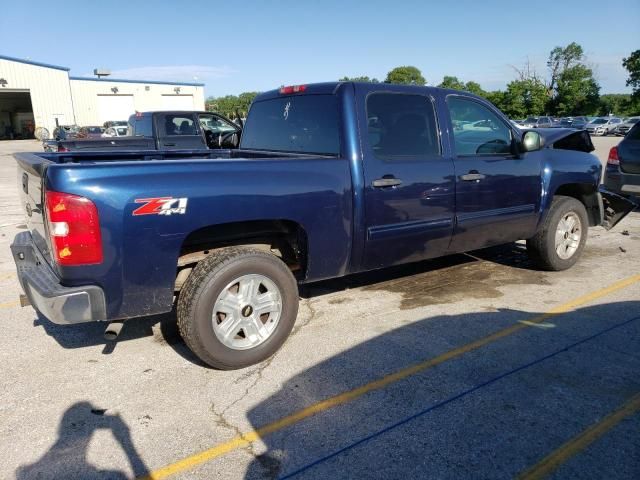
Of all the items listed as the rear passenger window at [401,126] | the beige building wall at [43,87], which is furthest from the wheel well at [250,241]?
the beige building wall at [43,87]

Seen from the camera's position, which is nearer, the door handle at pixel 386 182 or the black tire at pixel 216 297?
the black tire at pixel 216 297

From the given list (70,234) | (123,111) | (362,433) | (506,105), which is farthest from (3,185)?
(506,105)

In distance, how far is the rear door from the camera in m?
10.5

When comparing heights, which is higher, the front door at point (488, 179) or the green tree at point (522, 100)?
the green tree at point (522, 100)

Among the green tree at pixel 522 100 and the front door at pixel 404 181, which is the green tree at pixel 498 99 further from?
the front door at pixel 404 181

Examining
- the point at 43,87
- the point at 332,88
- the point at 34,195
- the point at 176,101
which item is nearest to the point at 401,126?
the point at 332,88

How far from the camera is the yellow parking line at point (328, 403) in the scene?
2.47m

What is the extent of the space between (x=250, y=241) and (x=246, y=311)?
21.7 inches

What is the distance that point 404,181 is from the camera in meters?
3.94

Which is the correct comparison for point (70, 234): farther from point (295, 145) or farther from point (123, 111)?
point (123, 111)

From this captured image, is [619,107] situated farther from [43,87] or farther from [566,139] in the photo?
[566,139]

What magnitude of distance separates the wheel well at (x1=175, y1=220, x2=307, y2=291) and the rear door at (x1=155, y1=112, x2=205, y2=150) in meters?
7.28

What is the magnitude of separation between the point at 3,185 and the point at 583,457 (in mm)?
16306

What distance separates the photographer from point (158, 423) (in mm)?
2803
